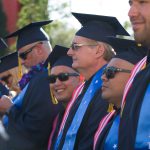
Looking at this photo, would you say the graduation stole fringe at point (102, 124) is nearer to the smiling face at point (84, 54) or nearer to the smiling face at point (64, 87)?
the smiling face at point (84, 54)

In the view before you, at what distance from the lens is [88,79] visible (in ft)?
17.2

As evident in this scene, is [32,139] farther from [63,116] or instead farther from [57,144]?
[57,144]

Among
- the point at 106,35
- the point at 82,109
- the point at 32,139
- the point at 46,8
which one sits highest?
the point at 106,35

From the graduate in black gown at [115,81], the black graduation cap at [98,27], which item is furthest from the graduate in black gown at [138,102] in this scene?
the black graduation cap at [98,27]

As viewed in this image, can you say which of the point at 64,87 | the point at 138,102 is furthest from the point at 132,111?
the point at 64,87

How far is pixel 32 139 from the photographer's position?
642 centimetres

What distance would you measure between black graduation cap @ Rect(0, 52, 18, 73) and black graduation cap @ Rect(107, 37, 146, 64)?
11.9ft

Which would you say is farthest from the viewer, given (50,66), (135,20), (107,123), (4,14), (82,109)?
(4,14)

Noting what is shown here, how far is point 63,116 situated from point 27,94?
0.75 meters

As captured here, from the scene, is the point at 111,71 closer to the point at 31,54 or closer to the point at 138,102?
the point at 138,102

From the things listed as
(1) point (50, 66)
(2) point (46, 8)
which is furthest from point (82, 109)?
(2) point (46, 8)

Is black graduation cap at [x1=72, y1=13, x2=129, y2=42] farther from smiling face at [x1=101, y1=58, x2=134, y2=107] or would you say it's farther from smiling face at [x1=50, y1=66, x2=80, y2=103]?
smiling face at [x1=101, y1=58, x2=134, y2=107]

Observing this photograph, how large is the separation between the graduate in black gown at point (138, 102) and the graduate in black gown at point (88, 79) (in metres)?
1.21

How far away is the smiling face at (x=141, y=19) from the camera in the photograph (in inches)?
143
